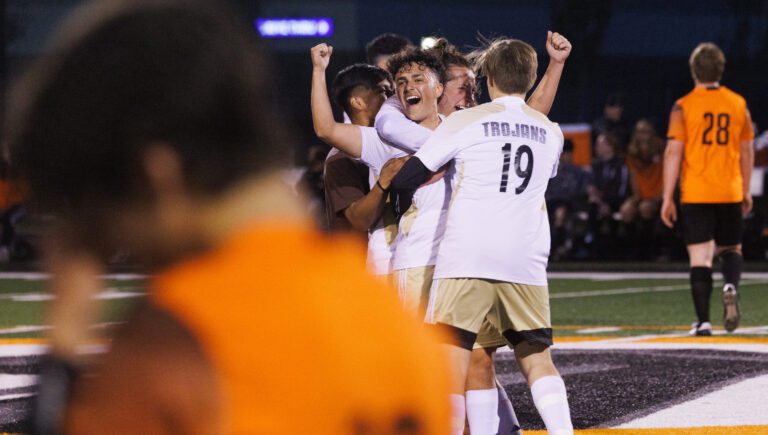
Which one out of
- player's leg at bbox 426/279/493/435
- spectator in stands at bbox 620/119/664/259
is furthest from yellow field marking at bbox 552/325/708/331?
spectator in stands at bbox 620/119/664/259

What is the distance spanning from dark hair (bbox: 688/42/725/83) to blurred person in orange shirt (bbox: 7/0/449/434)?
9.11 metres

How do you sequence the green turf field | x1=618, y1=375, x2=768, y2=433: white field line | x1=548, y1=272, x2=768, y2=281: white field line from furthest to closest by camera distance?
x1=548, y1=272, x2=768, y2=281: white field line
the green turf field
x1=618, y1=375, x2=768, y2=433: white field line

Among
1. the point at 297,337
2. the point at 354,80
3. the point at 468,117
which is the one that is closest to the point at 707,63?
the point at 354,80

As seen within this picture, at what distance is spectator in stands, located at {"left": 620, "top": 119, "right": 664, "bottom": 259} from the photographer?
18.4 metres

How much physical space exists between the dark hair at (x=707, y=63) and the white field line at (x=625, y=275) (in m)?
6.64

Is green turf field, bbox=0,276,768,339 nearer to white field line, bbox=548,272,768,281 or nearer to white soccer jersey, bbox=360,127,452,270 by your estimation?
white field line, bbox=548,272,768,281

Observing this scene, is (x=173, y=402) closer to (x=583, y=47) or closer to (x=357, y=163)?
(x=357, y=163)

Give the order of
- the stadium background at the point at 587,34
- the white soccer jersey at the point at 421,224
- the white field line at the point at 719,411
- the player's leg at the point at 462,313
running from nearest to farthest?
the player's leg at the point at 462,313
the white soccer jersey at the point at 421,224
the white field line at the point at 719,411
the stadium background at the point at 587,34

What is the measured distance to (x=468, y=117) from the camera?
5.11 metres

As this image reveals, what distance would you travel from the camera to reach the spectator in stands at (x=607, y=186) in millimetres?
18906

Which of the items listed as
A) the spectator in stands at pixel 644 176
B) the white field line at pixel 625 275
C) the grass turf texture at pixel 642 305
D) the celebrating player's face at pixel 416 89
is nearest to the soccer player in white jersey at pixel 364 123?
the celebrating player's face at pixel 416 89

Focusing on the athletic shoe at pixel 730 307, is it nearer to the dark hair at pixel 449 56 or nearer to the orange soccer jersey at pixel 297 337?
the dark hair at pixel 449 56

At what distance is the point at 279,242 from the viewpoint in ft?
4.38

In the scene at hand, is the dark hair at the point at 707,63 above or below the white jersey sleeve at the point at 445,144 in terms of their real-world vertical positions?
above
